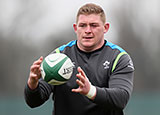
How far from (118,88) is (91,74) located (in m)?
0.57

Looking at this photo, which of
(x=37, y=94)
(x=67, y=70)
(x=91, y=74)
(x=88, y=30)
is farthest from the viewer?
(x=91, y=74)

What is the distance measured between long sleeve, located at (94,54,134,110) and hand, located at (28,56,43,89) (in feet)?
2.88

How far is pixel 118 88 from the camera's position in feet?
15.3

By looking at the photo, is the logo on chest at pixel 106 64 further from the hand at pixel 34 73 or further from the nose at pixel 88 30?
the hand at pixel 34 73

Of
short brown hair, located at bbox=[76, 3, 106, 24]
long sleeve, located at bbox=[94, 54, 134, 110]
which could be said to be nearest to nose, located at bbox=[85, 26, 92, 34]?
short brown hair, located at bbox=[76, 3, 106, 24]

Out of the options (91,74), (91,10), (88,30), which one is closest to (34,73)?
(91,74)

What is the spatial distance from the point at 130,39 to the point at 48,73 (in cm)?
3288

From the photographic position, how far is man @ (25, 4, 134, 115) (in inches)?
191

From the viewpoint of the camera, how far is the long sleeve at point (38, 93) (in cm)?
481

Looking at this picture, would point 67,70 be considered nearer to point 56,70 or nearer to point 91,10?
point 56,70

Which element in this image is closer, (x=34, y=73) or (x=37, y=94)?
(x=34, y=73)

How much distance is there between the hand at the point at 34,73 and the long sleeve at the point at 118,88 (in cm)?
88
